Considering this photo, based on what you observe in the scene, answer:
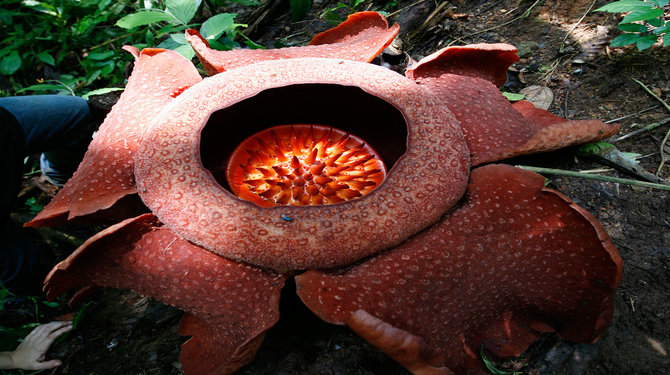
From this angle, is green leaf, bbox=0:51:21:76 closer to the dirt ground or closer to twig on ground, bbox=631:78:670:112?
the dirt ground

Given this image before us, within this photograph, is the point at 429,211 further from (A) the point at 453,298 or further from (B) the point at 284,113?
(B) the point at 284,113

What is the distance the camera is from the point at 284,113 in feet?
6.34

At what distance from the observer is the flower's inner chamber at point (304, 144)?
1.66 meters

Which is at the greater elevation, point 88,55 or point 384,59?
point 88,55

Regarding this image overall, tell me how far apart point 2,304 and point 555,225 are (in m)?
2.37

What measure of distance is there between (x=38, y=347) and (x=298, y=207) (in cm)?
136

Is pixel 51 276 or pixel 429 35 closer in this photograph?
pixel 51 276

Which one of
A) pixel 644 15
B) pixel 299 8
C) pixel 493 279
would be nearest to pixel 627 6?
pixel 644 15

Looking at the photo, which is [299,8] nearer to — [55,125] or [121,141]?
[55,125]

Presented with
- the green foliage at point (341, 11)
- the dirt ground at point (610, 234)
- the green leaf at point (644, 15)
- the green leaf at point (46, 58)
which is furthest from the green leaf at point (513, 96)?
the green leaf at point (46, 58)

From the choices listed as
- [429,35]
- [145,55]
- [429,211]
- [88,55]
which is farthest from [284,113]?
[88,55]

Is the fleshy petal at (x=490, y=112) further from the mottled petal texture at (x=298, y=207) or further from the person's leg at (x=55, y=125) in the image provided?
the person's leg at (x=55, y=125)

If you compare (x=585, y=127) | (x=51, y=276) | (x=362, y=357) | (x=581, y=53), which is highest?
(x=51, y=276)

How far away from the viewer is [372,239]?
125cm
